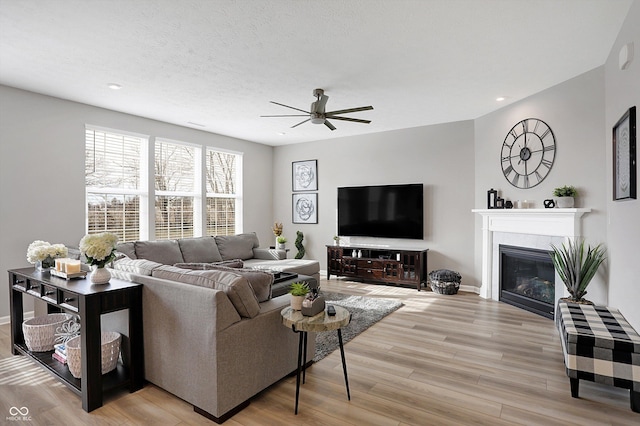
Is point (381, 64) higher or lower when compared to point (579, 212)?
higher

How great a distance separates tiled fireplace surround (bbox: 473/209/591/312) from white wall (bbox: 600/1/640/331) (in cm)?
45

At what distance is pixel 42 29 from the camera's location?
2.71m

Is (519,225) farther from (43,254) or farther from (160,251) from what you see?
(43,254)

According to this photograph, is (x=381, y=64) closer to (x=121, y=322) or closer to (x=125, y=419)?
(x=121, y=322)

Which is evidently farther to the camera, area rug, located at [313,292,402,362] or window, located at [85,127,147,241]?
A: window, located at [85,127,147,241]

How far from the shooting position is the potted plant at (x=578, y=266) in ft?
11.1

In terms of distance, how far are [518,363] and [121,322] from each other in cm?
326

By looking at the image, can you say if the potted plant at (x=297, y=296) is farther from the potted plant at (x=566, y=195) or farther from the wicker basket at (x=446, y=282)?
the wicker basket at (x=446, y=282)

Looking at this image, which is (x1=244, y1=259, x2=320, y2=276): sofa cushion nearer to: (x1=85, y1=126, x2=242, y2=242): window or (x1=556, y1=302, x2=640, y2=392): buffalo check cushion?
(x1=85, y1=126, x2=242, y2=242): window

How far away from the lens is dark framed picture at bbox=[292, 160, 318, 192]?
7.13m

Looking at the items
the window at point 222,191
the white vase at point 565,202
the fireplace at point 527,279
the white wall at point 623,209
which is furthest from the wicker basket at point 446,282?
the window at point 222,191

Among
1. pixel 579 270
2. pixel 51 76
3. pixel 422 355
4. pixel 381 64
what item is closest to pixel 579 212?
pixel 579 270

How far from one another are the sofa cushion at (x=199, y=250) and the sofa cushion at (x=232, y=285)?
2.74 meters

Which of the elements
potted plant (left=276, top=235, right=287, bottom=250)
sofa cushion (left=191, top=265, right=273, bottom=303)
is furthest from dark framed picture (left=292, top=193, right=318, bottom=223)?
sofa cushion (left=191, top=265, right=273, bottom=303)
